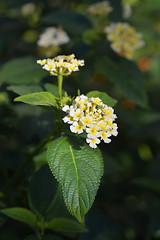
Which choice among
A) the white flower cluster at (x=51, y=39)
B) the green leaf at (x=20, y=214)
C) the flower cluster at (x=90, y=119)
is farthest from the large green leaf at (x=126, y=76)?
the green leaf at (x=20, y=214)

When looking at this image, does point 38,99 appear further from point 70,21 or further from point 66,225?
point 70,21

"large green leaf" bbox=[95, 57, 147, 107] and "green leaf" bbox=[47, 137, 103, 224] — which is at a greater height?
"large green leaf" bbox=[95, 57, 147, 107]

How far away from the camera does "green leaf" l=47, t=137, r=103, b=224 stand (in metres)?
0.70

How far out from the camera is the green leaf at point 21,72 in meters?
1.27

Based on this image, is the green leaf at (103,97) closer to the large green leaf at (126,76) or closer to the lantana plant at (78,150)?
the lantana plant at (78,150)

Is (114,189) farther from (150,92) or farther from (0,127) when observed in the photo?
(150,92)

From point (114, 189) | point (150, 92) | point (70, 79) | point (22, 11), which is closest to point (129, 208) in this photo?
point (114, 189)

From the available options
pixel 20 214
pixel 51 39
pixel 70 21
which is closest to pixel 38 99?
pixel 20 214

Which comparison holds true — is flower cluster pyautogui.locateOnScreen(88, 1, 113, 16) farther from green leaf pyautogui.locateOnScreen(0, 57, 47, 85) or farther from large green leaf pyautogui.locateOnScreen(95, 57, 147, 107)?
green leaf pyautogui.locateOnScreen(0, 57, 47, 85)

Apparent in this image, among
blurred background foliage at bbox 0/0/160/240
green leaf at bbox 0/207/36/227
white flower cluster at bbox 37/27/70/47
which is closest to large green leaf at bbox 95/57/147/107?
blurred background foliage at bbox 0/0/160/240

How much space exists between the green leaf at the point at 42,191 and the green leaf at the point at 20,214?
0.18 feet

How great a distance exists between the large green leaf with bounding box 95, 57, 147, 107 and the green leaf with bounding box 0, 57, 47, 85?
0.89 ft

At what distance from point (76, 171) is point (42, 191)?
0.29 m

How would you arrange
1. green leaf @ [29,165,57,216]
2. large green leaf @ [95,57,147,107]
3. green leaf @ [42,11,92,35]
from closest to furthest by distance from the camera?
green leaf @ [29,165,57,216] → large green leaf @ [95,57,147,107] → green leaf @ [42,11,92,35]
